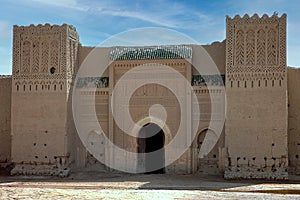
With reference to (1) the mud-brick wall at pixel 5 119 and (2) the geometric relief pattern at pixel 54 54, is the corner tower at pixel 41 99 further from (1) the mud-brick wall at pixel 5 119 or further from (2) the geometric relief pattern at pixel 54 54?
(1) the mud-brick wall at pixel 5 119

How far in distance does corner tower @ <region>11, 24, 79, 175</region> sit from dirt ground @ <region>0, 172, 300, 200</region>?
0.80 meters

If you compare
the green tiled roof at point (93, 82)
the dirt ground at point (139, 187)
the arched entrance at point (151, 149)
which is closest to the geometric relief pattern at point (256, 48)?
the dirt ground at point (139, 187)

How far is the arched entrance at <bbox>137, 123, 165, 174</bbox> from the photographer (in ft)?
58.2

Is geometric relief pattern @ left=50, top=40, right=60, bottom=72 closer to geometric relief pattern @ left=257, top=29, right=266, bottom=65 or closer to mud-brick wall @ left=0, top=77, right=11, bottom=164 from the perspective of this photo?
mud-brick wall @ left=0, top=77, right=11, bottom=164

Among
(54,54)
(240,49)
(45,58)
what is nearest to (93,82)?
(54,54)

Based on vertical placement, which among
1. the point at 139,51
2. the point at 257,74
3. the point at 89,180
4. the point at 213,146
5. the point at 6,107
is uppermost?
the point at 139,51

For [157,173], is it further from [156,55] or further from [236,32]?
[236,32]

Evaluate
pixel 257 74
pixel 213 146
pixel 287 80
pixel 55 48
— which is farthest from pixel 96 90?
pixel 287 80

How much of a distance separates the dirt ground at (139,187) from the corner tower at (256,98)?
0.83 m

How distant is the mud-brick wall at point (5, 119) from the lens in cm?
1797

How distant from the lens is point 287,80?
650 inches

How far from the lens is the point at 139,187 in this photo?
1413 cm

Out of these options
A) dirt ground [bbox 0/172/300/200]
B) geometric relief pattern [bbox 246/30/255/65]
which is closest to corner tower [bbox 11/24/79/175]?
dirt ground [bbox 0/172/300/200]

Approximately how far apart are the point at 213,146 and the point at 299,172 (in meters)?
3.20
